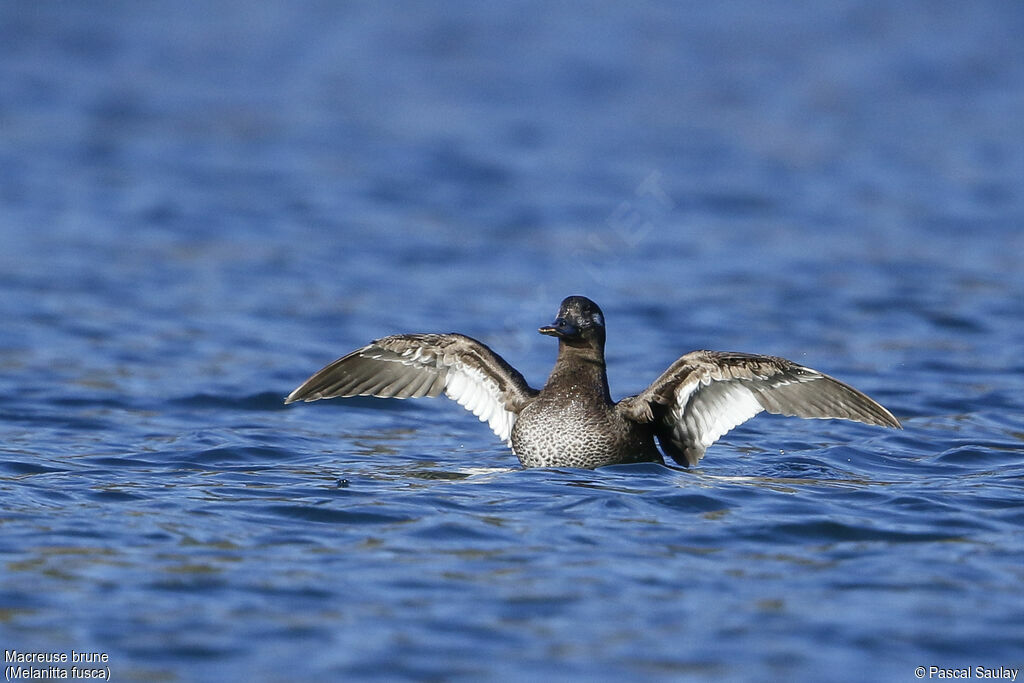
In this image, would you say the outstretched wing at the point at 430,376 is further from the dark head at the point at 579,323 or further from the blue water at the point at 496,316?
the dark head at the point at 579,323

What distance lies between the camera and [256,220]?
16734 millimetres

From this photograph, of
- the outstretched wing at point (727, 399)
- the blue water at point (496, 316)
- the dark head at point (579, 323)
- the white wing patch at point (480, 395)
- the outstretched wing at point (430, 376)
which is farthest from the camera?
the white wing patch at point (480, 395)

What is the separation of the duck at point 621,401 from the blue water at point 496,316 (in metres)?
0.18

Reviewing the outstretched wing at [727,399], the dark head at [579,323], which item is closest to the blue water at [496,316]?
the outstretched wing at [727,399]

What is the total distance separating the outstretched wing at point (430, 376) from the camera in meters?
8.88

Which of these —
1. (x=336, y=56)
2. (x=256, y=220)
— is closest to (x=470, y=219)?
(x=256, y=220)

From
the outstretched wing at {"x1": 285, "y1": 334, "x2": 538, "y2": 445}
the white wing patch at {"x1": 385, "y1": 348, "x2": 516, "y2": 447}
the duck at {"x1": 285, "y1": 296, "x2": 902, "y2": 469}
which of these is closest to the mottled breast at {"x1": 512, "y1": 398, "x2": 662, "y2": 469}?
the duck at {"x1": 285, "y1": 296, "x2": 902, "y2": 469}

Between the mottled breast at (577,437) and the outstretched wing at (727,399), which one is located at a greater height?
the outstretched wing at (727,399)

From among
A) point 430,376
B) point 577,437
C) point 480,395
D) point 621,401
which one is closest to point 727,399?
point 621,401

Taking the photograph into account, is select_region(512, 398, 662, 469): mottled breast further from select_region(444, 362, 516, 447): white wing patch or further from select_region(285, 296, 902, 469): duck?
select_region(444, 362, 516, 447): white wing patch

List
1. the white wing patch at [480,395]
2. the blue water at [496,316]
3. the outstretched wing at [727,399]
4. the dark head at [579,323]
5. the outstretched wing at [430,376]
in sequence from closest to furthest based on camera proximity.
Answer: the blue water at [496,316], the outstretched wing at [727,399], the dark head at [579,323], the outstretched wing at [430,376], the white wing patch at [480,395]

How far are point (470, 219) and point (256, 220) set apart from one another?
2.50 meters

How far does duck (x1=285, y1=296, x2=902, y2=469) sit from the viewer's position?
8.26 meters

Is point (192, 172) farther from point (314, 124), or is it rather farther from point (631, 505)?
point (631, 505)
